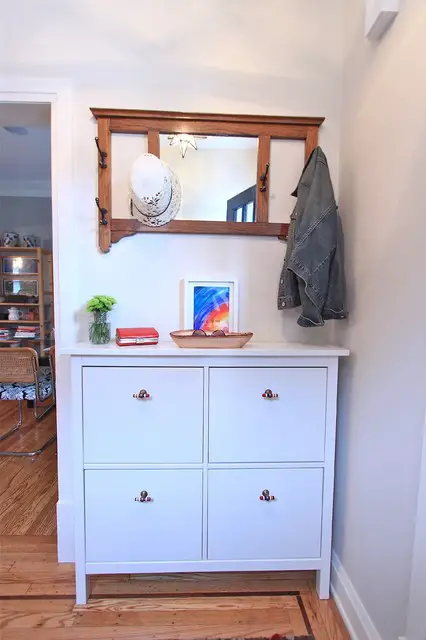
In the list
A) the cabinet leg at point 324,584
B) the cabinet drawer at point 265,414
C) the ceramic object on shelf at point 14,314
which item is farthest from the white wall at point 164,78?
the ceramic object on shelf at point 14,314

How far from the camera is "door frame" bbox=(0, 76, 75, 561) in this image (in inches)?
56.7

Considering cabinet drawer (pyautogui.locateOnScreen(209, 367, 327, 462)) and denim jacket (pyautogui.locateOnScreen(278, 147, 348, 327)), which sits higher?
denim jacket (pyautogui.locateOnScreen(278, 147, 348, 327))

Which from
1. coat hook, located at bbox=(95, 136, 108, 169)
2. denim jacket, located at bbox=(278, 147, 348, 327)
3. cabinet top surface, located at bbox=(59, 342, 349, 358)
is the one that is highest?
coat hook, located at bbox=(95, 136, 108, 169)

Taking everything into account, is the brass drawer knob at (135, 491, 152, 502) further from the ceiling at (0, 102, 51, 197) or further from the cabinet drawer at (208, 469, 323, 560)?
the ceiling at (0, 102, 51, 197)

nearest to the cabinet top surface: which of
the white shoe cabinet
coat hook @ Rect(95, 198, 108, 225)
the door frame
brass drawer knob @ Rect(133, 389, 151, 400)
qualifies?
the white shoe cabinet

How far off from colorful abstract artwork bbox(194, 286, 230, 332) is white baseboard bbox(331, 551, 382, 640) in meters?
1.09

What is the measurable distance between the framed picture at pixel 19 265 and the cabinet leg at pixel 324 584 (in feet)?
14.2

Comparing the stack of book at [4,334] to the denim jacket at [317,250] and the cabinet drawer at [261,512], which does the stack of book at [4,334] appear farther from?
the denim jacket at [317,250]

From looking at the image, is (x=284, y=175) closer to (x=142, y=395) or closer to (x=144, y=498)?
(x=142, y=395)

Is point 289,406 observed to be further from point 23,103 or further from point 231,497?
point 23,103

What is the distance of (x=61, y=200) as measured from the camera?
4.83 ft

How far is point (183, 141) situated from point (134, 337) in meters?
0.90

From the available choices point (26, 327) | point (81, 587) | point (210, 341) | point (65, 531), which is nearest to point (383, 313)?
point (210, 341)

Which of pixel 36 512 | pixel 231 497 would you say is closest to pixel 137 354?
pixel 231 497
